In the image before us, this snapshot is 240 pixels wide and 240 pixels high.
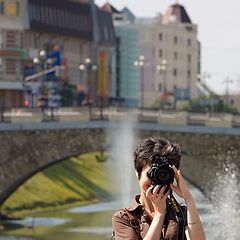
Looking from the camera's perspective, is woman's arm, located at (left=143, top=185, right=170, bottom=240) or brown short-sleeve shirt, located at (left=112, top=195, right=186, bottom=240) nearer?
woman's arm, located at (left=143, top=185, right=170, bottom=240)

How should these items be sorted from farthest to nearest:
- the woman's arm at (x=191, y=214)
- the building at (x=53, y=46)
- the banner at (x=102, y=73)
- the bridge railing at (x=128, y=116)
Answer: the banner at (x=102, y=73), the building at (x=53, y=46), the bridge railing at (x=128, y=116), the woman's arm at (x=191, y=214)

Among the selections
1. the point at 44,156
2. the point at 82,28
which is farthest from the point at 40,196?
the point at 82,28

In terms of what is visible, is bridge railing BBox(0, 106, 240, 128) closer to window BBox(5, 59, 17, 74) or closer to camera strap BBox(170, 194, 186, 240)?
window BBox(5, 59, 17, 74)

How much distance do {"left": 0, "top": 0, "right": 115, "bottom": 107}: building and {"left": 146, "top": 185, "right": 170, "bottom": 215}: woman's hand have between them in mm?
100478

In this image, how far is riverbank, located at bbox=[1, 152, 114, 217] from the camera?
249ft

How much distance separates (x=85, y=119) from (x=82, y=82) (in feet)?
269

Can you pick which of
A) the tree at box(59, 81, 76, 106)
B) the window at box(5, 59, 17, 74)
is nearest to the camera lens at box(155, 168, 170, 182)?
the window at box(5, 59, 17, 74)

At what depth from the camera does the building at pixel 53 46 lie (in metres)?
125

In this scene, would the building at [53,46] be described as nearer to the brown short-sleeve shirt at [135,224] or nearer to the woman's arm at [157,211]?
the brown short-sleeve shirt at [135,224]


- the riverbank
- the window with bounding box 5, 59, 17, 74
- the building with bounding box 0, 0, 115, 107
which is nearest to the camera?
the riverbank

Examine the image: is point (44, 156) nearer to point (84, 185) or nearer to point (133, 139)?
point (133, 139)

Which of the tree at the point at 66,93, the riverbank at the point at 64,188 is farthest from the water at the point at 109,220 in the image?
the tree at the point at 66,93

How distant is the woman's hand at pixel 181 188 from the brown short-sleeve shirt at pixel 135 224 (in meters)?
0.20

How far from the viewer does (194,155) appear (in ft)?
219
